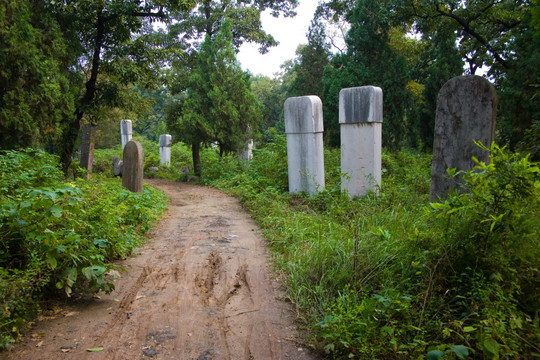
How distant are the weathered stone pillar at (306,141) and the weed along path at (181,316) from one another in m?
3.71

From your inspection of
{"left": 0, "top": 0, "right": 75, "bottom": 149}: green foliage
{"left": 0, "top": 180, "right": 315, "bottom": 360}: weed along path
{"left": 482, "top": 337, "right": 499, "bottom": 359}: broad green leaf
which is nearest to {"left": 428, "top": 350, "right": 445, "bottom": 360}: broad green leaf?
{"left": 482, "top": 337, "right": 499, "bottom": 359}: broad green leaf

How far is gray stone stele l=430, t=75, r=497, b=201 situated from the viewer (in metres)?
4.76

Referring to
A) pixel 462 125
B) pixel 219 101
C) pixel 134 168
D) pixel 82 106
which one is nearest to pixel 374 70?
pixel 219 101

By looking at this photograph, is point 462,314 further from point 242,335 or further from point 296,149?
point 296,149

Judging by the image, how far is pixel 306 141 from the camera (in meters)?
8.97

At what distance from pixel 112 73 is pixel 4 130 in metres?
3.12

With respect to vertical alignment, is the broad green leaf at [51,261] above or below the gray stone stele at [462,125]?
below

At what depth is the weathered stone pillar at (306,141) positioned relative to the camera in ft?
29.1

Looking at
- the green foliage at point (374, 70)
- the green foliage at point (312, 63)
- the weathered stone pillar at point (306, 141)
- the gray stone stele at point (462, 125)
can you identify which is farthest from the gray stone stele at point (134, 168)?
the green foliage at point (312, 63)

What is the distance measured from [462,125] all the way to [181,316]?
12.7 feet

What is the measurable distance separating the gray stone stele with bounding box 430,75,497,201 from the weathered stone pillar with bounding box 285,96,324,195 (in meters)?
4.02

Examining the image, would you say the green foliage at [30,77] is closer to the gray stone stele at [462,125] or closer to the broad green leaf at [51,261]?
the broad green leaf at [51,261]

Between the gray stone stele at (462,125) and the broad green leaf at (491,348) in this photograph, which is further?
→ the gray stone stele at (462,125)

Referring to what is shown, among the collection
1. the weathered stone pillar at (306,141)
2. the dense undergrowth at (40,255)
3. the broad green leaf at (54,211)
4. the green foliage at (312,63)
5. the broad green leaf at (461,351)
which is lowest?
the broad green leaf at (461,351)
